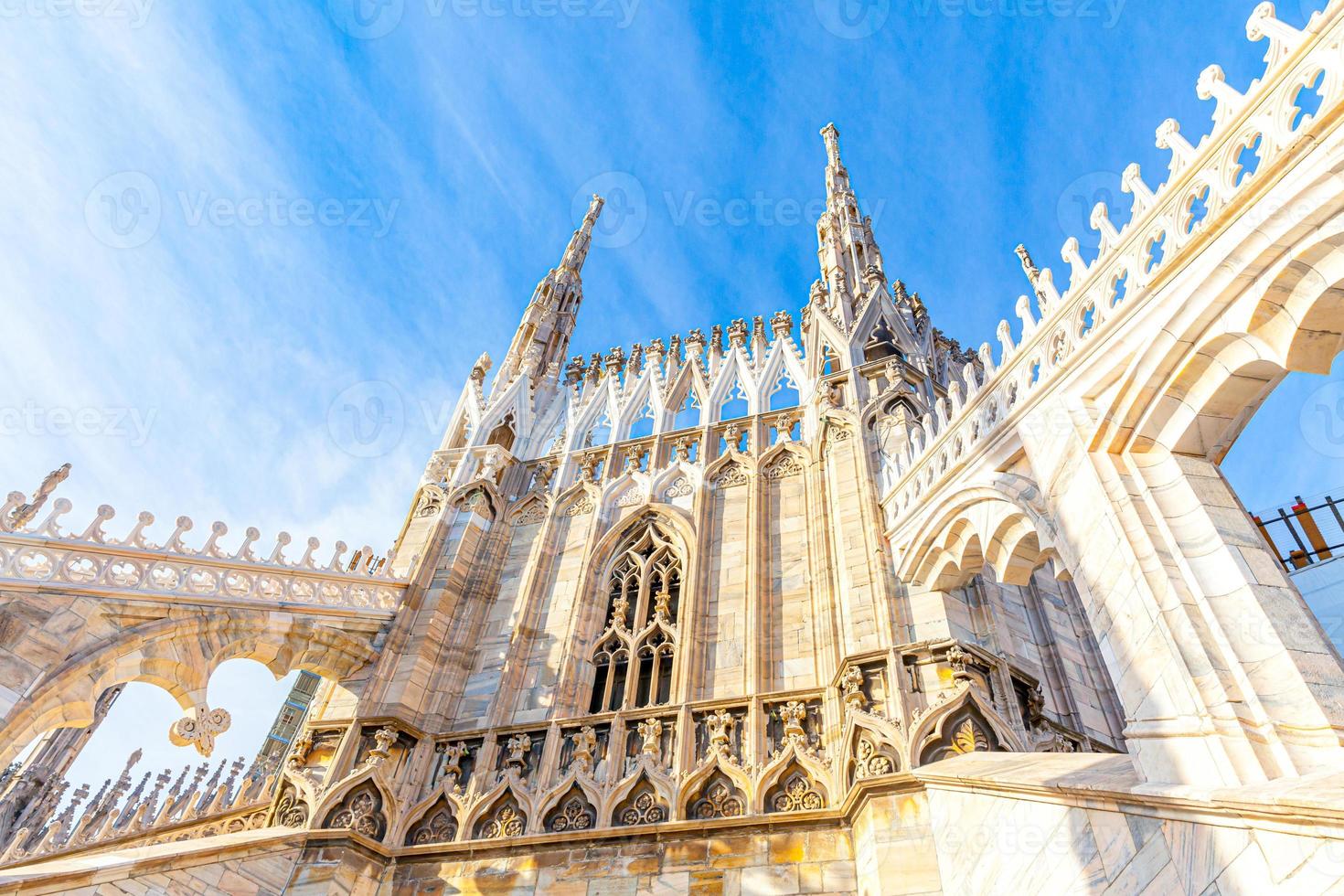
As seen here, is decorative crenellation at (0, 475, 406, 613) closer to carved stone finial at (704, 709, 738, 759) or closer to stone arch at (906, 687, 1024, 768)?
carved stone finial at (704, 709, 738, 759)

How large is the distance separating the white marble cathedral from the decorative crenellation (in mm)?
42

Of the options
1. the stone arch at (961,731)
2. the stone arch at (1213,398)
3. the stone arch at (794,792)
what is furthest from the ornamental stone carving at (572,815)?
the stone arch at (1213,398)

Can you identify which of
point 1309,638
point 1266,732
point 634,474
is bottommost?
point 1266,732

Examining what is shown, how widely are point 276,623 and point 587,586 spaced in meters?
3.99

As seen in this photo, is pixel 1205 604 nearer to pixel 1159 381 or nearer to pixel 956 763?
pixel 1159 381

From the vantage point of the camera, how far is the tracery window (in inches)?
434

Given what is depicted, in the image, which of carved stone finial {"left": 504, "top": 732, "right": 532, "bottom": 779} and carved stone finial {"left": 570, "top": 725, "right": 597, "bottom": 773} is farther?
carved stone finial {"left": 504, "top": 732, "right": 532, "bottom": 779}

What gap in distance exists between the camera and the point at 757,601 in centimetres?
1101

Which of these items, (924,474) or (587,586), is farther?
(587,586)

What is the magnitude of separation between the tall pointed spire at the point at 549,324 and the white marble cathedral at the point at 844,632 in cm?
305

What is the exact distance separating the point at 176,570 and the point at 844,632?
7751 millimetres

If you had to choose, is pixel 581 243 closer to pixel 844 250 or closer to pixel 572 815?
pixel 844 250

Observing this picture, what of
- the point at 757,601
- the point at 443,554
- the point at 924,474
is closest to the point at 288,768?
the point at 443,554

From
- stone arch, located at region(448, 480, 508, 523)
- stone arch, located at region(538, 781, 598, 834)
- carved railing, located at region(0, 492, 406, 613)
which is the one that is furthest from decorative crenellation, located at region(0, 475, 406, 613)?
stone arch, located at region(538, 781, 598, 834)
